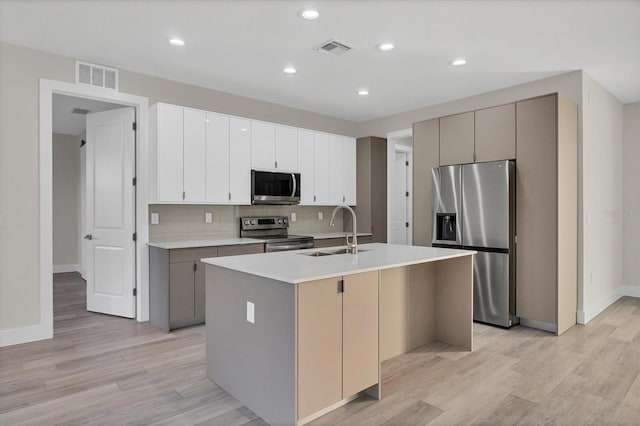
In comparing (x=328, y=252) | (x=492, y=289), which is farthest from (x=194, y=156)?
(x=492, y=289)

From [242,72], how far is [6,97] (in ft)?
7.04

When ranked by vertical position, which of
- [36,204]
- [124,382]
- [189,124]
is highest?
[189,124]

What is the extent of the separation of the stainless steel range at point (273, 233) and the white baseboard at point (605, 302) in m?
3.15

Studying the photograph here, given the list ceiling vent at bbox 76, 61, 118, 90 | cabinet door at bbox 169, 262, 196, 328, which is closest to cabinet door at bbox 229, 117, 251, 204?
cabinet door at bbox 169, 262, 196, 328

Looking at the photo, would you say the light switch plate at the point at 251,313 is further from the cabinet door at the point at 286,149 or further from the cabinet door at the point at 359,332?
the cabinet door at the point at 286,149

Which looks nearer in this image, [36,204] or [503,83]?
[36,204]

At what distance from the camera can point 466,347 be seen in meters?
3.36

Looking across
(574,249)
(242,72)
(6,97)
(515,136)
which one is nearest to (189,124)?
(242,72)

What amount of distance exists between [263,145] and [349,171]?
5.59 feet

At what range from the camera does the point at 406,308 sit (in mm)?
3307

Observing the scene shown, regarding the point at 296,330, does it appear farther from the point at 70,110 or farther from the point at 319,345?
the point at 70,110

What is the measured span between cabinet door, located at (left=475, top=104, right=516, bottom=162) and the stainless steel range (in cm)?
233

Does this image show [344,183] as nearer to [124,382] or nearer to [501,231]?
[501,231]

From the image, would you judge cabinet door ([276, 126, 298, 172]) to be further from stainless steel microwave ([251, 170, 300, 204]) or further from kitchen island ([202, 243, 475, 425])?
kitchen island ([202, 243, 475, 425])
